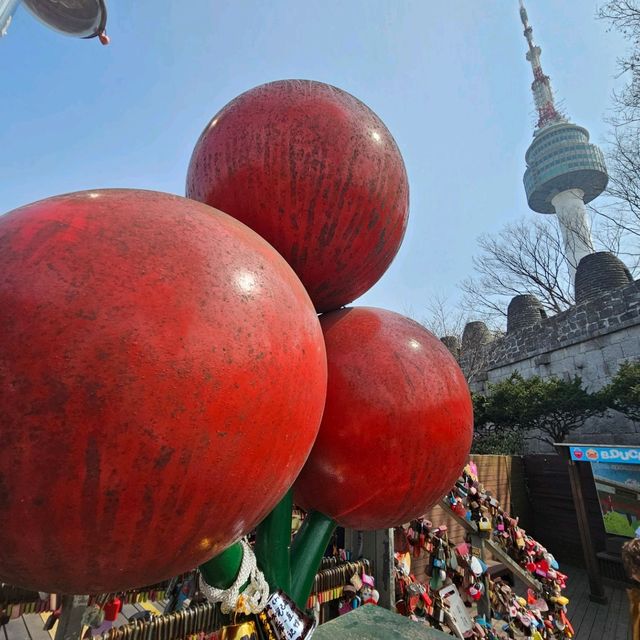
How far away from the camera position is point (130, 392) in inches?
24.5

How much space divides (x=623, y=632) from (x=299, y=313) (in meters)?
7.37

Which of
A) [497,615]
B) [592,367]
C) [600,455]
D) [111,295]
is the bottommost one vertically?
[497,615]

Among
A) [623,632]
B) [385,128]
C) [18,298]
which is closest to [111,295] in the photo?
[18,298]

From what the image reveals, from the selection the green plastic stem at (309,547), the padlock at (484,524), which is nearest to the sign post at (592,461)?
the padlock at (484,524)

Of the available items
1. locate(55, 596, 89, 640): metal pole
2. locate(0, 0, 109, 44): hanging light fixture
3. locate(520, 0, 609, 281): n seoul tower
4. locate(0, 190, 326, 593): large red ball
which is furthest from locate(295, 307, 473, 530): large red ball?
locate(520, 0, 609, 281): n seoul tower

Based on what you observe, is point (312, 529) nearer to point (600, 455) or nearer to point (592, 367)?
point (600, 455)

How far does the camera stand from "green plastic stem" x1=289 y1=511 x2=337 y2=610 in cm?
150

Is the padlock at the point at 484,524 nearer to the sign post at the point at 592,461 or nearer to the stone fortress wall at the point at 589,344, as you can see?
the sign post at the point at 592,461

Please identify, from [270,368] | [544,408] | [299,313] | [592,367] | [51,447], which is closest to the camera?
[51,447]

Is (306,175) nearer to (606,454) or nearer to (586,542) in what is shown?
(606,454)

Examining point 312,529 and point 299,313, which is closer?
point 299,313

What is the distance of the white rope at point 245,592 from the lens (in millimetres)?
1229

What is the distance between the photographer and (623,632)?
554 centimetres

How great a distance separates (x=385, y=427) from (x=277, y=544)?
60 cm
